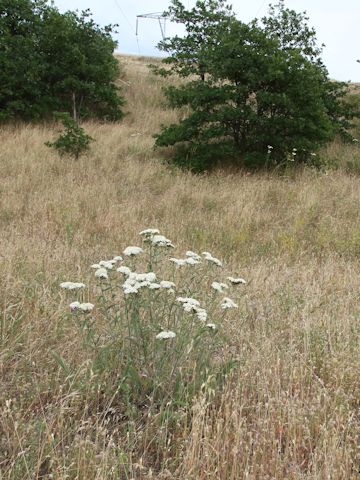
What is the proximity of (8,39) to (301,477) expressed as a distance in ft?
53.3

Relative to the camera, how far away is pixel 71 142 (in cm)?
1107

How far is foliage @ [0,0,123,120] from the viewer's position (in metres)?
14.8

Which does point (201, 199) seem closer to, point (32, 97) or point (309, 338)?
point (309, 338)

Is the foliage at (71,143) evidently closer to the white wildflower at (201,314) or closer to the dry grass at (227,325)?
the dry grass at (227,325)

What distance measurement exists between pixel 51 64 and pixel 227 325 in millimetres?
14998

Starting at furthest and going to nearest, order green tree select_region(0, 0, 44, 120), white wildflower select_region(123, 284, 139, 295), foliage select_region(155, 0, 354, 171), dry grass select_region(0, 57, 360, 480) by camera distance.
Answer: green tree select_region(0, 0, 44, 120) < foliage select_region(155, 0, 354, 171) < white wildflower select_region(123, 284, 139, 295) < dry grass select_region(0, 57, 360, 480)

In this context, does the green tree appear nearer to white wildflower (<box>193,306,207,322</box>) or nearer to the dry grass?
the dry grass

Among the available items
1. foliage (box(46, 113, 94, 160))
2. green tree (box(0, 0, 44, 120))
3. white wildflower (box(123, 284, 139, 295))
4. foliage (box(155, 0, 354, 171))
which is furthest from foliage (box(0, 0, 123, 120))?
white wildflower (box(123, 284, 139, 295))

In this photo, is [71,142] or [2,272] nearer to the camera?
[2,272]

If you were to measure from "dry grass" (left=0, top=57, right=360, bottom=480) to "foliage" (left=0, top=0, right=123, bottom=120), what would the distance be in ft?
19.3

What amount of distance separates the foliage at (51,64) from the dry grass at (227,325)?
232 inches

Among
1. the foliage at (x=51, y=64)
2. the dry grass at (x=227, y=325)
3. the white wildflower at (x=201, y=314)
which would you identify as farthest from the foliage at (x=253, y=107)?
the white wildflower at (x=201, y=314)

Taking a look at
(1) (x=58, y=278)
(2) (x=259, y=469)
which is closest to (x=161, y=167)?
(1) (x=58, y=278)

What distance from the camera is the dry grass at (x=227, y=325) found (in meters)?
2.10
